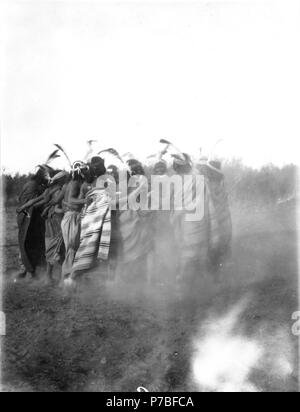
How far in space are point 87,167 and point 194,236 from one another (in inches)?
64.0

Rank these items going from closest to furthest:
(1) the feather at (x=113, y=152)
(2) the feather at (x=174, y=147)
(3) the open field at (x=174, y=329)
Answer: (3) the open field at (x=174, y=329) → (2) the feather at (x=174, y=147) → (1) the feather at (x=113, y=152)

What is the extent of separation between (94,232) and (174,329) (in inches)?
61.1

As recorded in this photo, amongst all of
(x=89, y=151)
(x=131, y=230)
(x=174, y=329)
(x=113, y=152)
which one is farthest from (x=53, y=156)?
(x=174, y=329)

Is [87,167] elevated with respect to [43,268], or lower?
elevated

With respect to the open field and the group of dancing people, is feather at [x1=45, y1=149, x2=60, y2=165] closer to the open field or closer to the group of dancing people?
the group of dancing people

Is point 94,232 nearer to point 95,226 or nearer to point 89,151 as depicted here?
point 95,226

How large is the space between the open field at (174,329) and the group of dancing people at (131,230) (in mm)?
193

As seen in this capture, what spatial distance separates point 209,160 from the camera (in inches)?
227

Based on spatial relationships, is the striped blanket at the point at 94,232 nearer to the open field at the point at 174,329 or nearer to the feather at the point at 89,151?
the open field at the point at 174,329

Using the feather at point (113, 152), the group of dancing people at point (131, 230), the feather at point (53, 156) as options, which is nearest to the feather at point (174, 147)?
the group of dancing people at point (131, 230)

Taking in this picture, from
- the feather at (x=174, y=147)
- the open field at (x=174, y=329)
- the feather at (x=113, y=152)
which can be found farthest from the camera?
the feather at (x=113, y=152)

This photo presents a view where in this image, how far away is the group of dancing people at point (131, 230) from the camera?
5.77 metres
